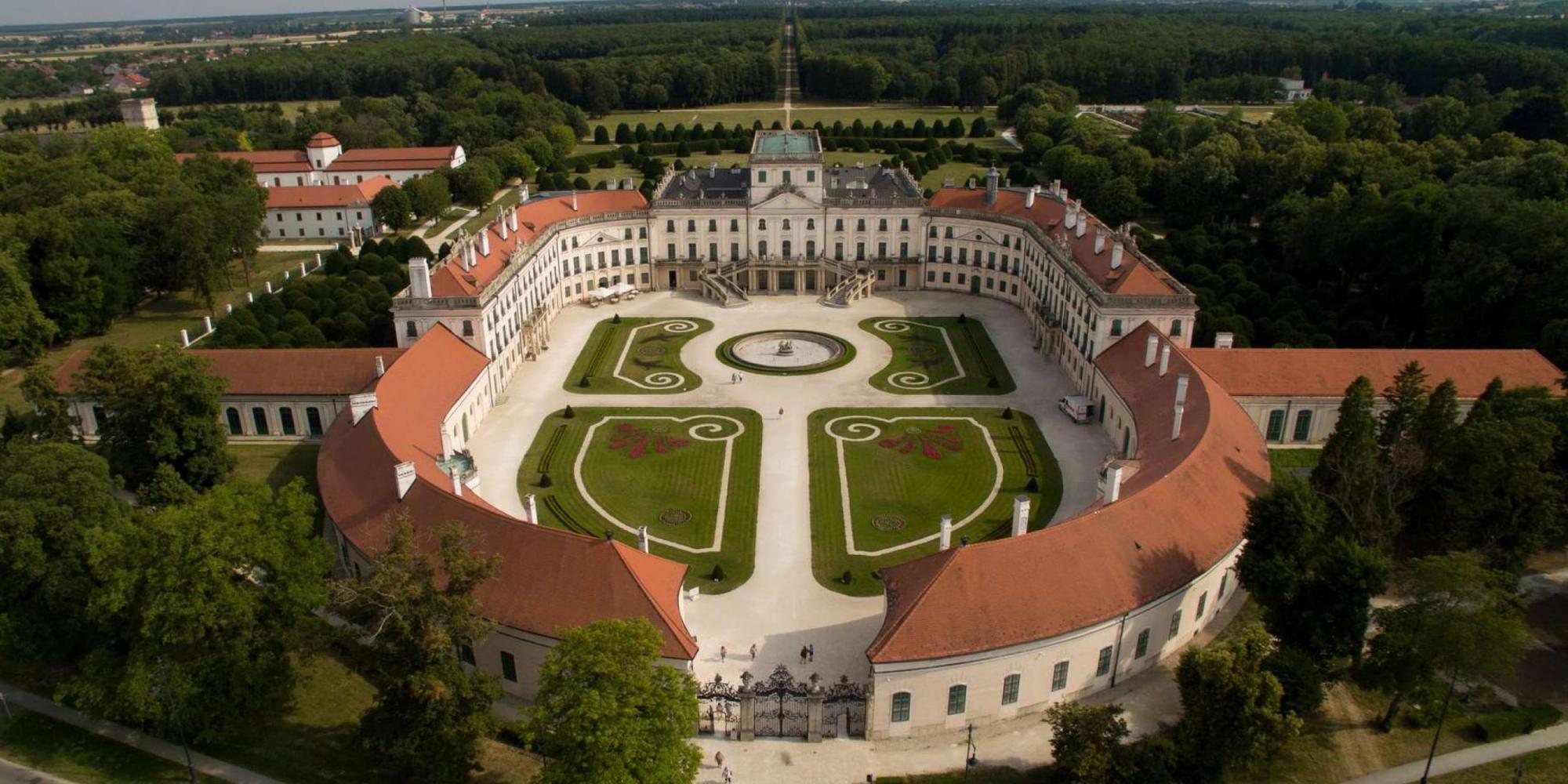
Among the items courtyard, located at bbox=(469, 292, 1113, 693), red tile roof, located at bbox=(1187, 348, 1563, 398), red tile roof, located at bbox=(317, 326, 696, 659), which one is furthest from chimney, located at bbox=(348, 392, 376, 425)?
red tile roof, located at bbox=(1187, 348, 1563, 398)

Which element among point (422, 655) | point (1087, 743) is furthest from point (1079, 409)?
point (422, 655)

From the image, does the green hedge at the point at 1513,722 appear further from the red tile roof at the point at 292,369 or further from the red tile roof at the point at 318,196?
the red tile roof at the point at 318,196

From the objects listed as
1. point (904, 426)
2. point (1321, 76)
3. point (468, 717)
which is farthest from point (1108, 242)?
point (1321, 76)

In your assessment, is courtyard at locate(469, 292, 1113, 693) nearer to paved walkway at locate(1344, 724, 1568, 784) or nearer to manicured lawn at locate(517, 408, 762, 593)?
manicured lawn at locate(517, 408, 762, 593)

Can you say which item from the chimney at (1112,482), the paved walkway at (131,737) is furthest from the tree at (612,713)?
the chimney at (1112,482)

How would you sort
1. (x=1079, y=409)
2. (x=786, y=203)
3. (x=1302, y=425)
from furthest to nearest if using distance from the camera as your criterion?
(x=786, y=203)
(x=1079, y=409)
(x=1302, y=425)

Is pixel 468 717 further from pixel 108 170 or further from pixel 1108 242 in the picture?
pixel 108 170

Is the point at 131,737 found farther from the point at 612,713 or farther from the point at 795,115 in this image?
the point at 795,115
